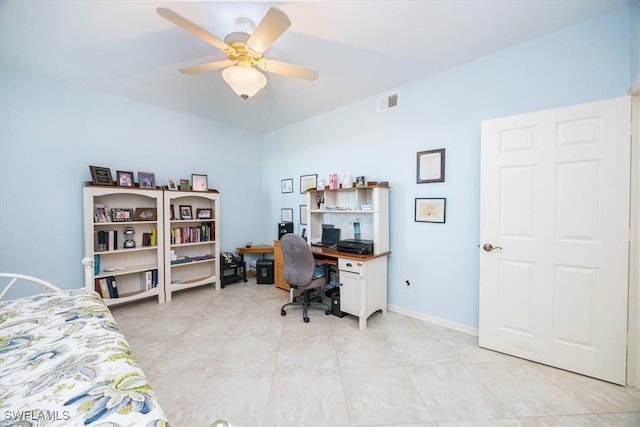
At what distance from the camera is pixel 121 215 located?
313 cm

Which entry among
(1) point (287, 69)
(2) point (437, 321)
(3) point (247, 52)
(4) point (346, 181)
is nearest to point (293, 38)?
(1) point (287, 69)

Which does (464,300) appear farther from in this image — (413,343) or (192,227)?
(192,227)

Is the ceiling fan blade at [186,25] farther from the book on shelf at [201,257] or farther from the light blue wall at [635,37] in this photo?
the book on shelf at [201,257]

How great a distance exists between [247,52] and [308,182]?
2429 mm

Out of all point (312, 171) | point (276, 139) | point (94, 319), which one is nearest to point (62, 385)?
point (94, 319)

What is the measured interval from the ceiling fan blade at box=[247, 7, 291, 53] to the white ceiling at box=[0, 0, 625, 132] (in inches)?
13.2

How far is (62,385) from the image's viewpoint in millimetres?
801

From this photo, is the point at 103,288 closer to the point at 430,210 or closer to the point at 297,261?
the point at 297,261

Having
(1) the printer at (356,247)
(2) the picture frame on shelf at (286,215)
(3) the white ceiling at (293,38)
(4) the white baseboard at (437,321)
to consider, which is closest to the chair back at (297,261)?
(1) the printer at (356,247)

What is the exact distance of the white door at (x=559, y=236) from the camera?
1.75m

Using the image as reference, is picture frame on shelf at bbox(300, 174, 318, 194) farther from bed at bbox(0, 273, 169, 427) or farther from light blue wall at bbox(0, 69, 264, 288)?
bed at bbox(0, 273, 169, 427)

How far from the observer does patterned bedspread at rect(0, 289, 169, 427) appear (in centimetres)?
68

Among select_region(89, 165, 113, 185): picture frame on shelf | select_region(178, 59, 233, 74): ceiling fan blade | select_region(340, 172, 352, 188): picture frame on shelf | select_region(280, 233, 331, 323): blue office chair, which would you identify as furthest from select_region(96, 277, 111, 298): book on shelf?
select_region(340, 172, 352, 188): picture frame on shelf

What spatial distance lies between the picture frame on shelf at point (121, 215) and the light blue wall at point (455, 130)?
2.82 m
